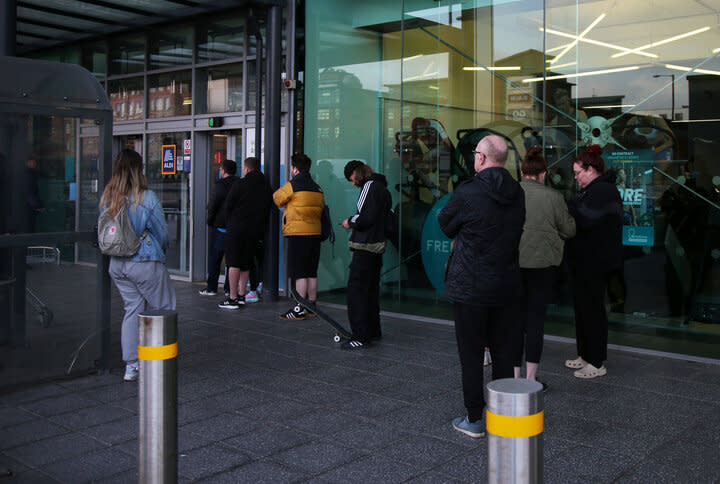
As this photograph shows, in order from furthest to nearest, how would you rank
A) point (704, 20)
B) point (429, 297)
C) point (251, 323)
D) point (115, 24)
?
1. point (115, 24)
2. point (429, 297)
3. point (251, 323)
4. point (704, 20)

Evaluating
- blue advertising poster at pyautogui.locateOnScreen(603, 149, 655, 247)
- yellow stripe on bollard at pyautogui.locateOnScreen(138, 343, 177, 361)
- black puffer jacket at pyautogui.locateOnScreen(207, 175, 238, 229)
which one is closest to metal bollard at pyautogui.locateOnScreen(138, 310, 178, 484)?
yellow stripe on bollard at pyautogui.locateOnScreen(138, 343, 177, 361)

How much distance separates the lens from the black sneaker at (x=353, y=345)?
7.07 m

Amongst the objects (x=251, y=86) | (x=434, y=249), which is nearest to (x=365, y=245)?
(x=434, y=249)

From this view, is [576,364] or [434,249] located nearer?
[576,364]

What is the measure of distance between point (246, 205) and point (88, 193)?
3.04 metres

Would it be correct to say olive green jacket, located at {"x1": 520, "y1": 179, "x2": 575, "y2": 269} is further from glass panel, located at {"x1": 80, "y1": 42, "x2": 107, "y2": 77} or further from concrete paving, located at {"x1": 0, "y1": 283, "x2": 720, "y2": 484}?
glass panel, located at {"x1": 80, "y1": 42, "x2": 107, "y2": 77}

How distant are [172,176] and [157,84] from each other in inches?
59.6

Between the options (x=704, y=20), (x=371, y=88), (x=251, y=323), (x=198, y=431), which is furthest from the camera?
(x=371, y=88)

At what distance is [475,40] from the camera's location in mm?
8750

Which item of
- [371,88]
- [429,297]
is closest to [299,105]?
[371,88]

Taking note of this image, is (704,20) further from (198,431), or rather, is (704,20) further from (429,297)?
(198,431)

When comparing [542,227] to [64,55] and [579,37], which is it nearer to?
[579,37]

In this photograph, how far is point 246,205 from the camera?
29.9ft

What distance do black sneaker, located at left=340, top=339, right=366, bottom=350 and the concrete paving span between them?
0.11 m
